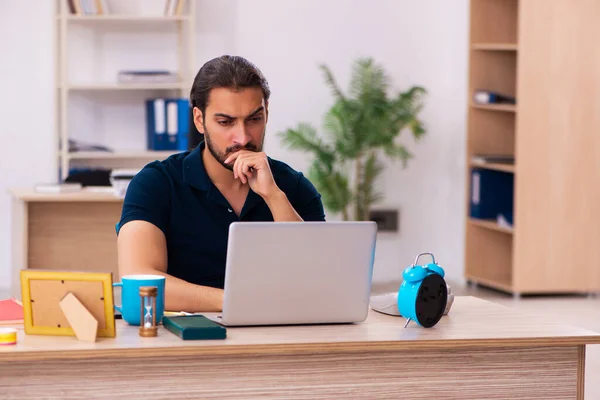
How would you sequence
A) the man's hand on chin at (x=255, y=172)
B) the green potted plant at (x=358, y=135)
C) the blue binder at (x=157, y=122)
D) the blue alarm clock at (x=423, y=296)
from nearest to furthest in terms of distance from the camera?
1. the blue alarm clock at (x=423, y=296)
2. the man's hand on chin at (x=255, y=172)
3. the blue binder at (x=157, y=122)
4. the green potted plant at (x=358, y=135)

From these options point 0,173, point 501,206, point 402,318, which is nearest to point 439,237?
point 501,206

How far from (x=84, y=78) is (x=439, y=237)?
267 cm

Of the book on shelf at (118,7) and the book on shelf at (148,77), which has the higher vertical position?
the book on shelf at (118,7)

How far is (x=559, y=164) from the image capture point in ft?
20.6

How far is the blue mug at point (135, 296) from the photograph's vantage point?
2.16m

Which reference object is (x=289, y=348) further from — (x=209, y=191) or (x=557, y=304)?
(x=557, y=304)

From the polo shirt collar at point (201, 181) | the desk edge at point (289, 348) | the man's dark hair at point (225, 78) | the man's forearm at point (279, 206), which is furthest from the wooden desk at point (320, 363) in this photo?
the man's dark hair at point (225, 78)

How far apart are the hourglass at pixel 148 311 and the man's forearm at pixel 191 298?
298mm

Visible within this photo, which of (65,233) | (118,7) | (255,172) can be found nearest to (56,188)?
(65,233)

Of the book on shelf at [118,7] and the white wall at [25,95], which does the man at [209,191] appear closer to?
the book on shelf at [118,7]

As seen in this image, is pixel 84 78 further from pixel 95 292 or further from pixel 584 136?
pixel 95 292

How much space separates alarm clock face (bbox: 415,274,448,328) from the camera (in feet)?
7.32

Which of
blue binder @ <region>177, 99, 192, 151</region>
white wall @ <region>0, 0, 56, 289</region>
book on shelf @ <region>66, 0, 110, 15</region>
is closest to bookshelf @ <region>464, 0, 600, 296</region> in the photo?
blue binder @ <region>177, 99, 192, 151</region>

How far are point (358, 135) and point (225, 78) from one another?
3.89m
